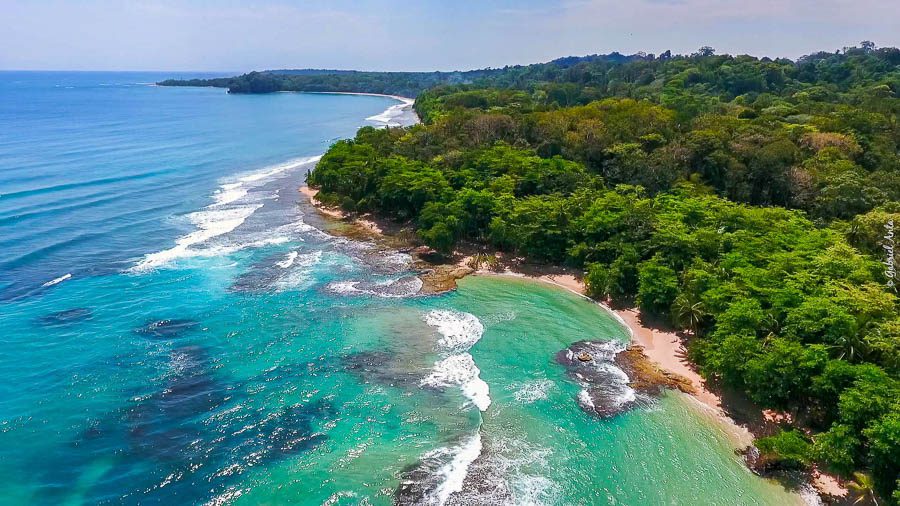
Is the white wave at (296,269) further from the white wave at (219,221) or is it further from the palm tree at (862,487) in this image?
the palm tree at (862,487)

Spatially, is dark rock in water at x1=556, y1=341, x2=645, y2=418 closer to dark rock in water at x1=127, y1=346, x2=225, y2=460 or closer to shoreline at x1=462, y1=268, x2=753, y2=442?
shoreline at x1=462, y1=268, x2=753, y2=442

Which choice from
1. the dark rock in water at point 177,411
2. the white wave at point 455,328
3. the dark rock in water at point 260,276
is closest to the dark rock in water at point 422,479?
the white wave at point 455,328

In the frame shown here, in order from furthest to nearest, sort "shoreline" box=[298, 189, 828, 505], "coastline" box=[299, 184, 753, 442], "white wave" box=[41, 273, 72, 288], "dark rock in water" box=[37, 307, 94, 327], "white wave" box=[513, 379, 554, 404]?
"white wave" box=[41, 273, 72, 288]
"dark rock in water" box=[37, 307, 94, 327]
"white wave" box=[513, 379, 554, 404]
"coastline" box=[299, 184, 753, 442]
"shoreline" box=[298, 189, 828, 505]

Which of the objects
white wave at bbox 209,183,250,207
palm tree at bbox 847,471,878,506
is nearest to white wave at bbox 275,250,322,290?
white wave at bbox 209,183,250,207

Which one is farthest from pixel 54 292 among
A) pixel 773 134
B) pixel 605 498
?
pixel 773 134

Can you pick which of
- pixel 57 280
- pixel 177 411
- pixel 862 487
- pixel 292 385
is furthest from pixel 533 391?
pixel 57 280

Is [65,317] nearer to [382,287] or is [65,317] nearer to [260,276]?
[260,276]

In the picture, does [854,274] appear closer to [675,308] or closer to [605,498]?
[675,308]
